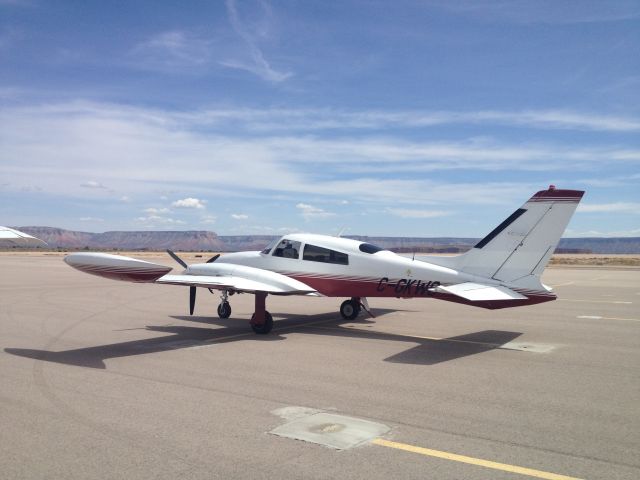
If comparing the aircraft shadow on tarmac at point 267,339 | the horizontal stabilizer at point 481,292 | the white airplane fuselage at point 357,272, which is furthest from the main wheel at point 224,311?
the horizontal stabilizer at point 481,292

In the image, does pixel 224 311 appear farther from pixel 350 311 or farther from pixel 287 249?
pixel 350 311

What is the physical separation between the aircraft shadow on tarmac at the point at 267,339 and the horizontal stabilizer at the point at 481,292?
1.24 meters

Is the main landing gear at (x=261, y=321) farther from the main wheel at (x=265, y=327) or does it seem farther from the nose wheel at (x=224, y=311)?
the nose wheel at (x=224, y=311)

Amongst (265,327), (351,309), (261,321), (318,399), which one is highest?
(351,309)

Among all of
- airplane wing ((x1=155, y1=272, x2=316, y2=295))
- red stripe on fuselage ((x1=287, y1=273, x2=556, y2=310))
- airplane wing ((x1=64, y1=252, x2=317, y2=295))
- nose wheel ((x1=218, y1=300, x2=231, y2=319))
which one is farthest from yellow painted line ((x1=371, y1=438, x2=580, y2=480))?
nose wheel ((x1=218, y1=300, x2=231, y2=319))

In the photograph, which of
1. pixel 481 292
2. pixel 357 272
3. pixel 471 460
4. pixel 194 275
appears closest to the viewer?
pixel 471 460

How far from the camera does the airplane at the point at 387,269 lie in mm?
12344

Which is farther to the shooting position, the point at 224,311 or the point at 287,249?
the point at 224,311

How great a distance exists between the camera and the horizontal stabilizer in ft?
36.4

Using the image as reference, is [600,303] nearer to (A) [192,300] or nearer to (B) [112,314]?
(A) [192,300]

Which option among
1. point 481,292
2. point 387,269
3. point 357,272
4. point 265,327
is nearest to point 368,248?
point 357,272

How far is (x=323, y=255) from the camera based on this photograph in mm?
15289

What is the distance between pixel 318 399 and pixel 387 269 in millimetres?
6657

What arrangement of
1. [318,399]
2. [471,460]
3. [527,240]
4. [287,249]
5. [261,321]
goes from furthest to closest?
1. [287,249]
2. [261,321]
3. [527,240]
4. [318,399]
5. [471,460]
